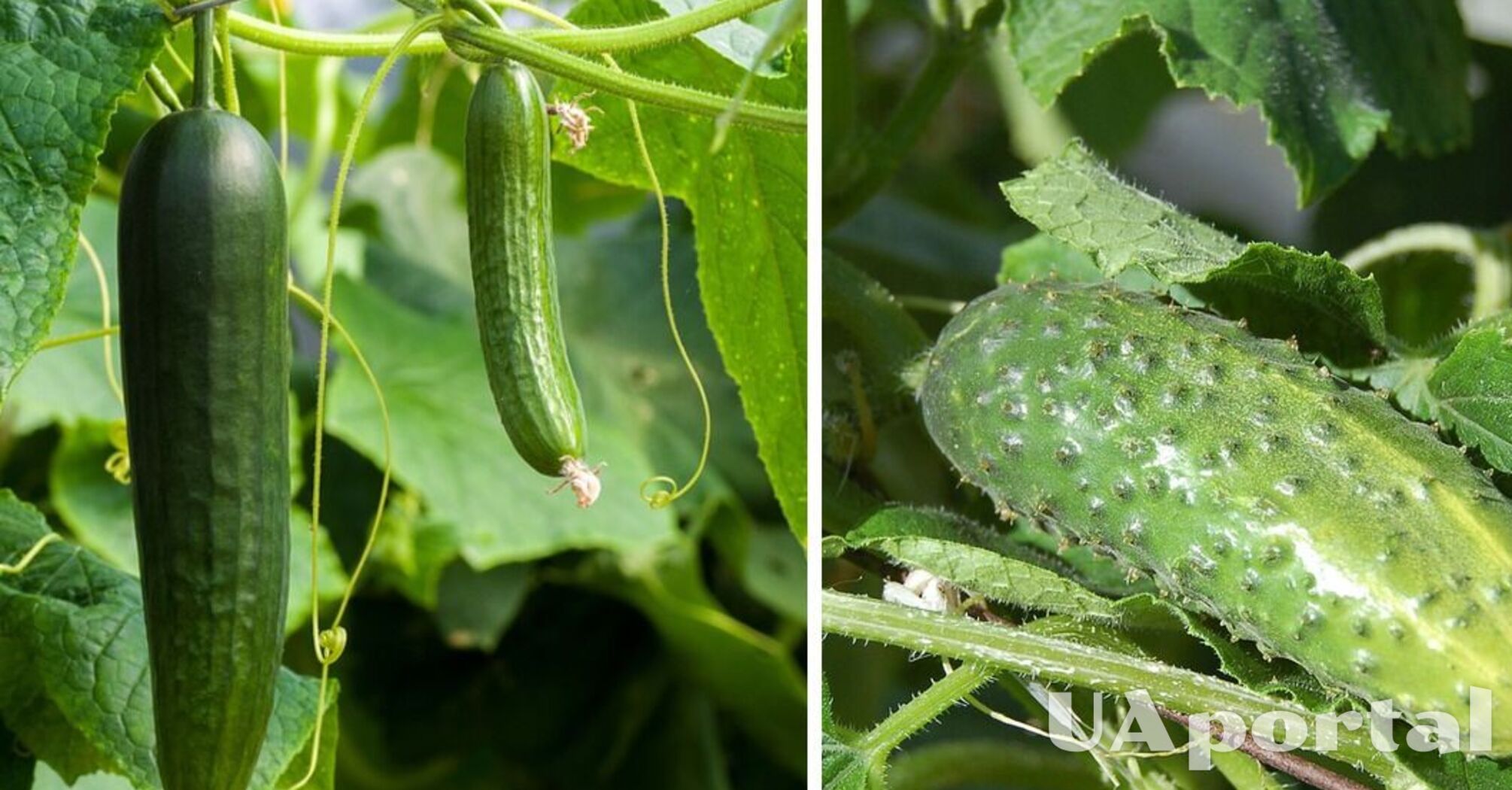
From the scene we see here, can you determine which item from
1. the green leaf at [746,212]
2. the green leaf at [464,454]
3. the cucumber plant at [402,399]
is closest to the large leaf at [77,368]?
the cucumber plant at [402,399]

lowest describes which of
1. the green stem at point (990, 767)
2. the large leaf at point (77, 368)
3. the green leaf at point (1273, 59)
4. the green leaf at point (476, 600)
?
the green leaf at point (476, 600)

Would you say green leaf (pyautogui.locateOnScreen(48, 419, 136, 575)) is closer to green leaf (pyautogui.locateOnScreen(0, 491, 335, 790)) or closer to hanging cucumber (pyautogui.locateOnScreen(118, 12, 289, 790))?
green leaf (pyautogui.locateOnScreen(0, 491, 335, 790))

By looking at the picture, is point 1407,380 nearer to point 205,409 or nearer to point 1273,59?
point 1273,59

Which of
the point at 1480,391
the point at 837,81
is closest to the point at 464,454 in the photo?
the point at 837,81

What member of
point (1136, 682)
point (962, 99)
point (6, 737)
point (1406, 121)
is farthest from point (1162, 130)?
point (6, 737)

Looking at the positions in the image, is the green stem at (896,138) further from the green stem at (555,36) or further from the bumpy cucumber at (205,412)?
the bumpy cucumber at (205,412)

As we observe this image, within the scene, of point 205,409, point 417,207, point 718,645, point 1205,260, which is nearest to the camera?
point 205,409

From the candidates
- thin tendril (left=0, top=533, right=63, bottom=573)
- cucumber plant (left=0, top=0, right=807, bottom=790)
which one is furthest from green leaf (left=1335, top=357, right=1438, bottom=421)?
thin tendril (left=0, top=533, right=63, bottom=573)
